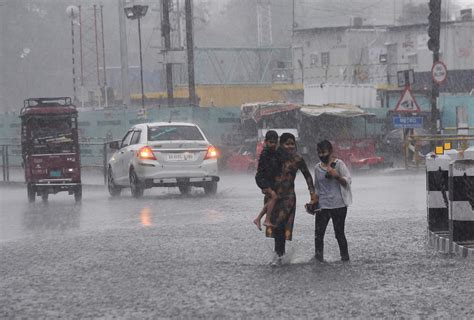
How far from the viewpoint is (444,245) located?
11.9 meters

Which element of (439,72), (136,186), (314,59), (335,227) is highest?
(314,59)

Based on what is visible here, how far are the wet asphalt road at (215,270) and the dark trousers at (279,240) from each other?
15cm

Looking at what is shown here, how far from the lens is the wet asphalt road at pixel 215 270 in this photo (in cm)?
847

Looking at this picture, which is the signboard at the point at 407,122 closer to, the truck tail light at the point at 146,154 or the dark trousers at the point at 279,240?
the truck tail light at the point at 146,154

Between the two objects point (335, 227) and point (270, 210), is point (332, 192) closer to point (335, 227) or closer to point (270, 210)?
point (335, 227)

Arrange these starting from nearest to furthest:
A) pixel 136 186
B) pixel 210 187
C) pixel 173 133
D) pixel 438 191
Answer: pixel 438 191 → pixel 136 186 → pixel 173 133 → pixel 210 187

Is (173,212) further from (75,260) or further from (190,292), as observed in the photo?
(190,292)

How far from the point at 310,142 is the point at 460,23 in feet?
102

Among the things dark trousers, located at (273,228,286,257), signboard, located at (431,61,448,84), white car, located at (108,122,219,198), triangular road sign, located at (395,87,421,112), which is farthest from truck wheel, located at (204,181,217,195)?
dark trousers, located at (273,228,286,257)

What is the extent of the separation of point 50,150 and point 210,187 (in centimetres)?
370

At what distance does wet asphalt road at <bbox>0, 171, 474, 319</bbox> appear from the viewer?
847cm

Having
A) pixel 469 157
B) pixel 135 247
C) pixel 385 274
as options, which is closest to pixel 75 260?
pixel 135 247

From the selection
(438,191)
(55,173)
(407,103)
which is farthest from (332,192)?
(407,103)

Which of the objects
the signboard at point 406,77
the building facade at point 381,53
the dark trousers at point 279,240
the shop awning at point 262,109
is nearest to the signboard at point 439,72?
the signboard at point 406,77
